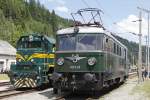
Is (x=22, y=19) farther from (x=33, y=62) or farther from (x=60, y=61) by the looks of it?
(x=60, y=61)

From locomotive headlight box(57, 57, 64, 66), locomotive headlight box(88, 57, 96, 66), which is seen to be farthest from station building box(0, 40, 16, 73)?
locomotive headlight box(88, 57, 96, 66)

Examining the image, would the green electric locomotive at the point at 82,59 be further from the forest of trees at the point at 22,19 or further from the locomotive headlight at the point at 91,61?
the forest of trees at the point at 22,19

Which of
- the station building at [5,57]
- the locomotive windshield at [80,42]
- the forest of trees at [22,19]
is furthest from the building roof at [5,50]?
the locomotive windshield at [80,42]

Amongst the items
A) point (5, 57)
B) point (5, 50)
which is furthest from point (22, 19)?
point (5, 57)

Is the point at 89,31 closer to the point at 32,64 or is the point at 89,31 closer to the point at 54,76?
the point at 54,76

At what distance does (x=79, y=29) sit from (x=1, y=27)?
88.5 meters

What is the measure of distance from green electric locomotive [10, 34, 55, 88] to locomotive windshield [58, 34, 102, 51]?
208 inches

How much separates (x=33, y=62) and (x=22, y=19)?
132 meters

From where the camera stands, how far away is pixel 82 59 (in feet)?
62.0

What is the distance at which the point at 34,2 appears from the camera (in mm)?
194625

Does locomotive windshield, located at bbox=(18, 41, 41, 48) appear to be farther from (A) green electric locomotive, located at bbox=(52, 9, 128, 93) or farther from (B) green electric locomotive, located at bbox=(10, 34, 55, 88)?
(A) green electric locomotive, located at bbox=(52, 9, 128, 93)

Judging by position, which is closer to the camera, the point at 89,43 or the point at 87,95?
the point at 89,43

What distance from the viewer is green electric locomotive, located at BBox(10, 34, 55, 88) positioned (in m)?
24.5

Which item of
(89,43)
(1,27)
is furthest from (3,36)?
(89,43)
